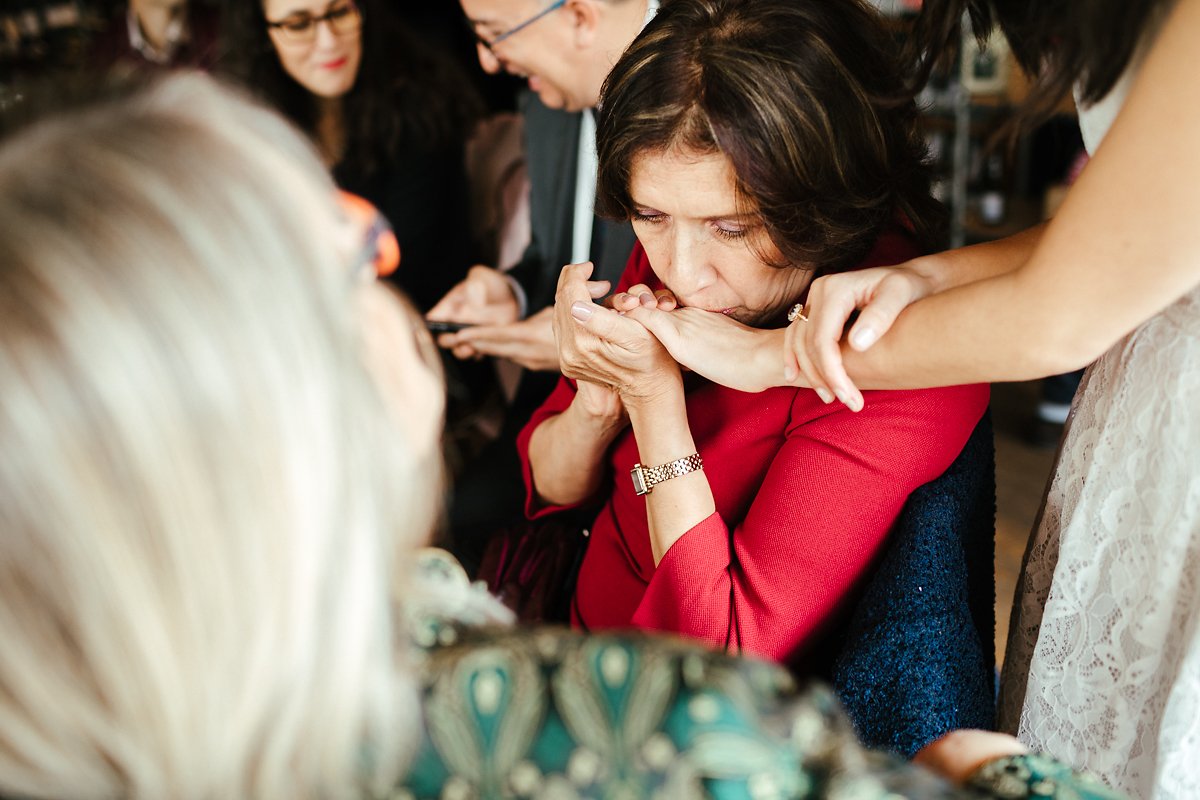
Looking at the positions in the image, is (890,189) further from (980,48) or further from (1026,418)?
(1026,418)

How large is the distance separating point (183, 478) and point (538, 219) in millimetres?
1687

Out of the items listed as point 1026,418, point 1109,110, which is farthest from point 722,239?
point 1026,418

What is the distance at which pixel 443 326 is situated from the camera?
6.96 feet

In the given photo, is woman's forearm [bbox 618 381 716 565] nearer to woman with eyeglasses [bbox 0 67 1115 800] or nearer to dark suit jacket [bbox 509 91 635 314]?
woman with eyeglasses [bbox 0 67 1115 800]

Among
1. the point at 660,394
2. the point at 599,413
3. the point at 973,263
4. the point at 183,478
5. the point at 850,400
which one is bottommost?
the point at 599,413

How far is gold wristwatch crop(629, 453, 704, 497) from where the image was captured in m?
1.28

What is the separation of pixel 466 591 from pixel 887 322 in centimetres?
52

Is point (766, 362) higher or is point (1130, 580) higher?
point (766, 362)

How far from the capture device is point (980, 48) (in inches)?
47.9

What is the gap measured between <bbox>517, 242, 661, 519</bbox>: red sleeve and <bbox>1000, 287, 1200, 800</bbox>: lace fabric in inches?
26.5

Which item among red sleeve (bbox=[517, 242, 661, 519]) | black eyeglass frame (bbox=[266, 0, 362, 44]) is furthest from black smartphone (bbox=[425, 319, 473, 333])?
black eyeglass frame (bbox=[266, 0, 362, 44])

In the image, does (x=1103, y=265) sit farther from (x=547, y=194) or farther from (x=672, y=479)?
(x=547, y=194)

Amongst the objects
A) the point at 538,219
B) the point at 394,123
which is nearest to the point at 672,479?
the point at 538,219

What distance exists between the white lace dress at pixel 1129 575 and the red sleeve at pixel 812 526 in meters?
0.17
